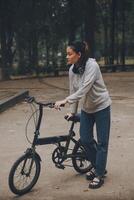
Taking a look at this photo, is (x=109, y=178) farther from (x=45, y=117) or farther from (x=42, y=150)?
(x=45, y=117)

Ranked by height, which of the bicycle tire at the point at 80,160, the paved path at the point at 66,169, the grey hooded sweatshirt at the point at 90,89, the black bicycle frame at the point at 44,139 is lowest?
the paved path at the point at 66,169

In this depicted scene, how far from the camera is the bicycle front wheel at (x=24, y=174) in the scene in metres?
6.50

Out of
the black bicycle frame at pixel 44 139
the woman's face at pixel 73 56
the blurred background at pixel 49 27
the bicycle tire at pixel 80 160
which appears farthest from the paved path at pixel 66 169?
the blurred background at pixel 49 27

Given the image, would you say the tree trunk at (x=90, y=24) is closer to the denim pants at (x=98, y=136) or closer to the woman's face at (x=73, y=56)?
the denim pants at (x=98, y=136)

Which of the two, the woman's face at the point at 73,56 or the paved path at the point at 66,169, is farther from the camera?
the paved path at the point at 66,169

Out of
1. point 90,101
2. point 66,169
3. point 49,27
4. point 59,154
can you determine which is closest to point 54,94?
point 66,169

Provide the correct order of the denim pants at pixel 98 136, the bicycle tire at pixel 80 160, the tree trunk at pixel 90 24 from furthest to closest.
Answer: the tree trunk at pixel 90 24 → the bicycle tire at pixel 80 160 → the denim pants at pixel 98 136

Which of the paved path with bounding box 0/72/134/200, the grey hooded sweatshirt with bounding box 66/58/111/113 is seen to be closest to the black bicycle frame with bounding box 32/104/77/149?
the grey hooded sweatshirt with bounding box 66/58/111/113

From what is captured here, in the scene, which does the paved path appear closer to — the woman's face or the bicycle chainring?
the bicycle chainring

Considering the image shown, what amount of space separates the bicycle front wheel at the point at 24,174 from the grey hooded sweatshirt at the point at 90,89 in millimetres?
840

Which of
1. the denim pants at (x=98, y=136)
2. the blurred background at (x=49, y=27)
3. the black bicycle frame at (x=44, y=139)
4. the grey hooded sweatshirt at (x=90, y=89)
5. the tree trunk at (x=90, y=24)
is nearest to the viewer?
the grey hooded sweatshirt at (x=90, y=89)

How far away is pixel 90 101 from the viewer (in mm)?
6637

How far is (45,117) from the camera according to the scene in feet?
42.6

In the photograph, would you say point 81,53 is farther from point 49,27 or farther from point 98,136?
point 49,27
